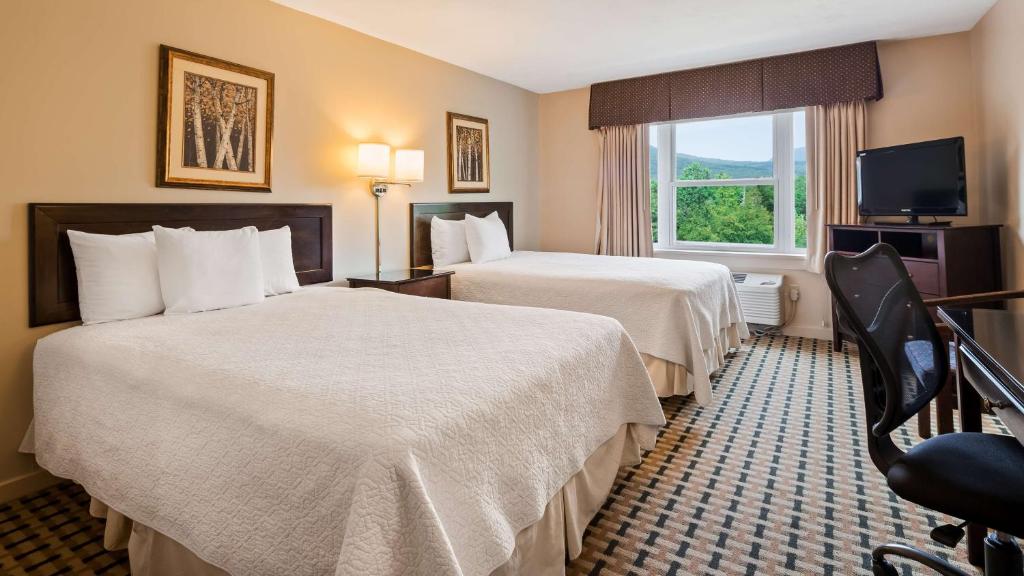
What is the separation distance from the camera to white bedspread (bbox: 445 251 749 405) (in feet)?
10.4

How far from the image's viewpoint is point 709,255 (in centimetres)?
533

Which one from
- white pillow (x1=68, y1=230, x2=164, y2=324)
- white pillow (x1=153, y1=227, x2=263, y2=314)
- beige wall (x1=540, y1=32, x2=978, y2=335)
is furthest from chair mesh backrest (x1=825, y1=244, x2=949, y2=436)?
beige wall (x1=540, y1=32, x2=978, y2=335)

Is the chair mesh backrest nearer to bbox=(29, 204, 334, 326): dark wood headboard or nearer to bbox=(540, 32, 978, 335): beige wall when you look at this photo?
bbox=(29, 204, 334, 326): dark wood headboard

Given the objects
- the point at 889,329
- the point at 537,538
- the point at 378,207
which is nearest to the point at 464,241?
the point at 378,207

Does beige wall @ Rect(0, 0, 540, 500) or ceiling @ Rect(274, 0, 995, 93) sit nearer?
beige wall @ Rect(0, 0, 540, 500)

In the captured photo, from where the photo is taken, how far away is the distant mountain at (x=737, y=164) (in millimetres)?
4875

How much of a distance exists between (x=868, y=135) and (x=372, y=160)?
394 cm

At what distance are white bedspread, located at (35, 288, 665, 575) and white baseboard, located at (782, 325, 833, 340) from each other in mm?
3294

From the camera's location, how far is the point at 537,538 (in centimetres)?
156

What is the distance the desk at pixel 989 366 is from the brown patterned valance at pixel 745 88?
3.33 meters

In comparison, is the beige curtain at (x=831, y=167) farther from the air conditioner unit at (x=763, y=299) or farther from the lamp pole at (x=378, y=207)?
the lamp pole at (x=378, y=207)

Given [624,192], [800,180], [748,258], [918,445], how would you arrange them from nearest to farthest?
[918,445], [800,180], [748,258], [624,192]

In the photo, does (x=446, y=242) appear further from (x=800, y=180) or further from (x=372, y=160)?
(x=800, y=180)

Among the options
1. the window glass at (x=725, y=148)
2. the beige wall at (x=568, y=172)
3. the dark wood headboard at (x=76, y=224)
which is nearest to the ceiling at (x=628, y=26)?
the window glass at (x=725, y=148)
